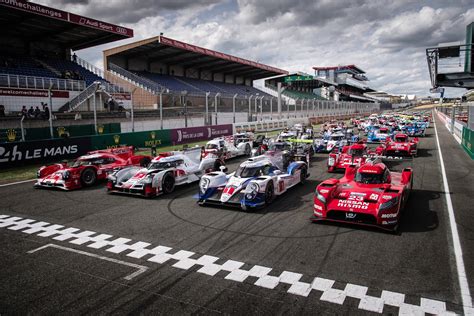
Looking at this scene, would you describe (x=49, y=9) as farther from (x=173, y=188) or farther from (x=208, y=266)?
(x=208, y=266)

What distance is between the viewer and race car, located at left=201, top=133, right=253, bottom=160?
18078mm

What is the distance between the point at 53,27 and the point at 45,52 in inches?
202

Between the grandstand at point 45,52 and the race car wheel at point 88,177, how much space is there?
41.4 feet

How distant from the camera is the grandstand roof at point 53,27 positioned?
27513mm

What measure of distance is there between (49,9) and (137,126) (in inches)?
563

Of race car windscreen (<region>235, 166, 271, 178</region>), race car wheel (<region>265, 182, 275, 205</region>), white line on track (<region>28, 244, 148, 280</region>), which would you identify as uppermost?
race car windscreen (<region>235, 166, 271, 178</region>)

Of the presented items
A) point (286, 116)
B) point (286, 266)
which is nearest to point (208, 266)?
point (286, 266)

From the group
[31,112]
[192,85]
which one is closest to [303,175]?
[31,112]

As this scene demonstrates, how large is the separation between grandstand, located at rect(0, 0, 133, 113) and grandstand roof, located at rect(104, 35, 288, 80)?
16.5ft

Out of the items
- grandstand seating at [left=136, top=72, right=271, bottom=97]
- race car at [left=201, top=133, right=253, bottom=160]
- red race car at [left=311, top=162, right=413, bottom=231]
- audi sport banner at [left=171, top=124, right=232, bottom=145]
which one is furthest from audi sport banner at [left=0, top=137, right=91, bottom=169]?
grandstand seating at [left=136, top=72, right=271, bottom=97]

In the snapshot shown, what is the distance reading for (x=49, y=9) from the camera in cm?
2883

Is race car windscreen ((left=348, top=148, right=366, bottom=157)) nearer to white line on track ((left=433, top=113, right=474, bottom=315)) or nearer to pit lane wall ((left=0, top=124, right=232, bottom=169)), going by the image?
white line on track ((left=433, top=113, right=474, bottom=315))

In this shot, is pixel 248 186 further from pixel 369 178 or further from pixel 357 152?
pixel 357 152

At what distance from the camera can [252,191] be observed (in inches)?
365
